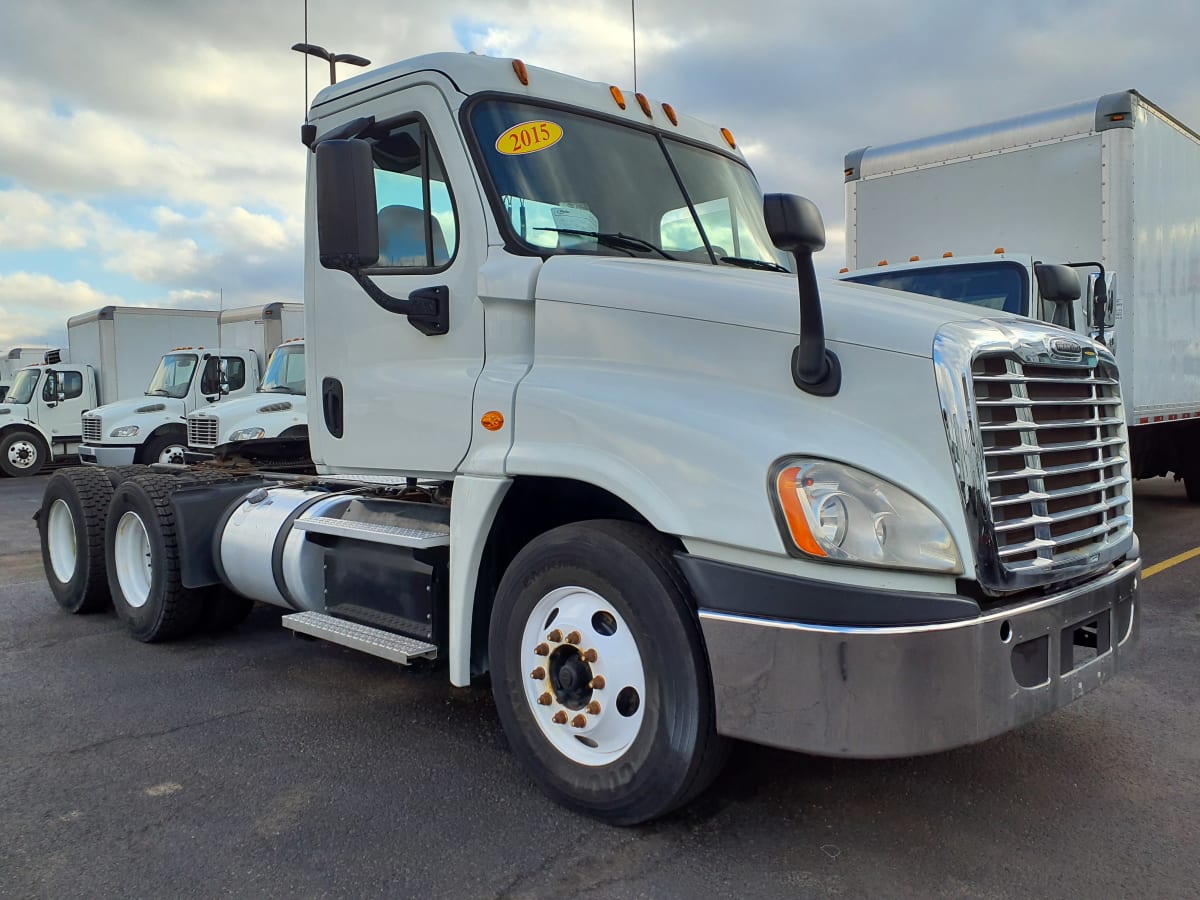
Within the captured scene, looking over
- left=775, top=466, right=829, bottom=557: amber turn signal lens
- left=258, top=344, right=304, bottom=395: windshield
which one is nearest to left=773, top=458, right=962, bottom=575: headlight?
left=775, top=466, right=829, bottom=557: amber turn signal lens

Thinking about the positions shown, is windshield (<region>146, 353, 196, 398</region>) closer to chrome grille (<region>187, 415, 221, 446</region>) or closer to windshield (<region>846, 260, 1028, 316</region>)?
Answer: chrome grille (<region>187, 415, 221, 446</region>)

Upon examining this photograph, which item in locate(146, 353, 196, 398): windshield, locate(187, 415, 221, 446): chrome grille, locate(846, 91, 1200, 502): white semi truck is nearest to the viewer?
locate(846, 91, 1200, 502): white semi truck

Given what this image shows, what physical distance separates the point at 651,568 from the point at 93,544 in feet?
15.5

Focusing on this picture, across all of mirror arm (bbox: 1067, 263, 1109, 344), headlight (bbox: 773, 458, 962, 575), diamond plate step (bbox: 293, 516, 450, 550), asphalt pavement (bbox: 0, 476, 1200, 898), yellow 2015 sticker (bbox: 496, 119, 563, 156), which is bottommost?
asphalt pavement (bbox: 0, 476, 1200, 898)

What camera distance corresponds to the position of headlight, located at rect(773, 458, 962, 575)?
278 cm

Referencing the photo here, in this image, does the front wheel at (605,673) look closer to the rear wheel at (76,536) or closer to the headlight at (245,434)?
the rear wheel at (76,536)

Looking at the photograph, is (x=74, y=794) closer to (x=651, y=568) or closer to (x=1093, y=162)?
(x=651, y=568)

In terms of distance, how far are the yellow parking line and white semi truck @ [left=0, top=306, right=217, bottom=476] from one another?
17.7 m

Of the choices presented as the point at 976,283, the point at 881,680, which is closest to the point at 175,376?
the point at 976,283

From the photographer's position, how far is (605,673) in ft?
10.6

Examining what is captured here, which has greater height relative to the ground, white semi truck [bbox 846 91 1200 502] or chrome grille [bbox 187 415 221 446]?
white semi truck [bbox 846 91 1200 502]

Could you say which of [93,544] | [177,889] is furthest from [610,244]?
[93,544]

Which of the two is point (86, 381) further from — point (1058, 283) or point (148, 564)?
point (1058, 283)

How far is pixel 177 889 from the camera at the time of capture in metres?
2.97
